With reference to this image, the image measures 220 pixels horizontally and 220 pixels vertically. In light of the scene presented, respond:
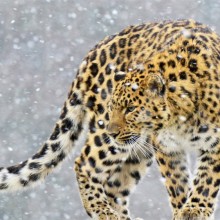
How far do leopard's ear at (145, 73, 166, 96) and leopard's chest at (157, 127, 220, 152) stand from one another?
0.35 meters

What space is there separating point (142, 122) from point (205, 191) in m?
0.70

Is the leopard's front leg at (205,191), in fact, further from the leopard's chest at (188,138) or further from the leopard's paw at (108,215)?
the leopard's paw at (108,215)

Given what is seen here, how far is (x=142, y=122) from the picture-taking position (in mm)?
7043

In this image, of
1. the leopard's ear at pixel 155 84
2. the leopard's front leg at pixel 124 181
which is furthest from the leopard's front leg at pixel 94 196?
the leopard's ear at pixel 155 84

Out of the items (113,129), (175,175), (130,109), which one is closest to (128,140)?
(113,129)

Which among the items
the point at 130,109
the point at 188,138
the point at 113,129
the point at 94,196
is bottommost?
the point at 94,196

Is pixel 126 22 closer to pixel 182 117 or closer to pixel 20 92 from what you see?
pixel 20 92

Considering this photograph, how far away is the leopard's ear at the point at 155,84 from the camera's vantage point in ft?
22.5

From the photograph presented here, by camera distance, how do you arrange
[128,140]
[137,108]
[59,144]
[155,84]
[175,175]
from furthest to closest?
[59,144] → [175,175] → [128,140] → [137,108] → [155,84]

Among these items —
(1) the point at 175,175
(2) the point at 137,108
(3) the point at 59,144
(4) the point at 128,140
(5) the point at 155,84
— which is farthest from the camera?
(3) the point at 59,144

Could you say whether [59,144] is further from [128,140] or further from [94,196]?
[128,140]

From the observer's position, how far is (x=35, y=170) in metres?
7.57

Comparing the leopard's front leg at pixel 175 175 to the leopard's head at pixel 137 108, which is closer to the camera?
the leopard's head at pixel 137 108

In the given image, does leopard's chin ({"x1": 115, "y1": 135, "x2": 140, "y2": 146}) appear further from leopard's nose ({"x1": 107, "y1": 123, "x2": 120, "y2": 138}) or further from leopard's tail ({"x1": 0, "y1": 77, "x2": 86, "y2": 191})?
leopard's tail ({"x1": 0, "y1": 77, "x2": 86, "y2": 191})
